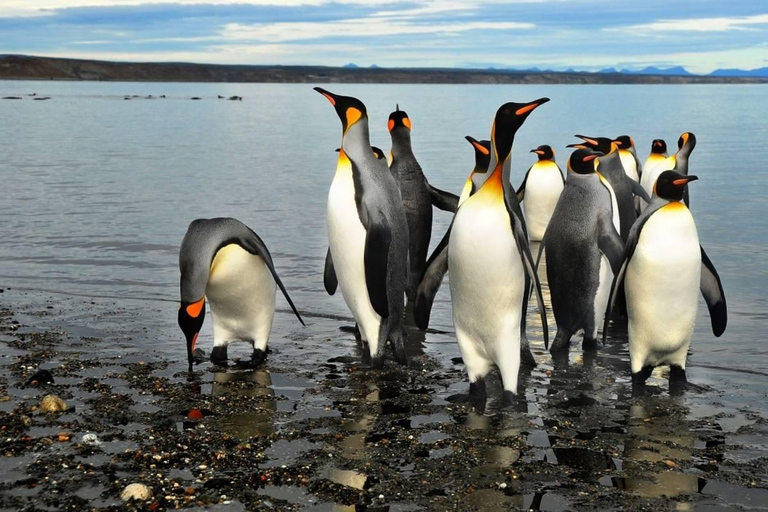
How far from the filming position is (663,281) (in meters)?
5.46

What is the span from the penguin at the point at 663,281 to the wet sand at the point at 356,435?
0.65ft

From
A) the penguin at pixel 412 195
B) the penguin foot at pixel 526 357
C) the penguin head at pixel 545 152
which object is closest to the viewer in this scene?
the penguin foot at pixel 526 357

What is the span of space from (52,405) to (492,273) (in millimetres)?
2273

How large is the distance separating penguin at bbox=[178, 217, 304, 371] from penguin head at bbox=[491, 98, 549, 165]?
60.5 inches

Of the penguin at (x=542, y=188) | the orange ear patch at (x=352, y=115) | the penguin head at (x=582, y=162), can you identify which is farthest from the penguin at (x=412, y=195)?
the penguin at (x=542, y=188)

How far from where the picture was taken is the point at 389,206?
5.93 meters

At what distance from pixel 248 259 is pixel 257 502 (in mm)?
2364

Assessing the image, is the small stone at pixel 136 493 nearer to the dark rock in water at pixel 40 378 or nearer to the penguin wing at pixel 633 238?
the dark rock in water at pixel 40 378

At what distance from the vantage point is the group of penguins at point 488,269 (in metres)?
5.07

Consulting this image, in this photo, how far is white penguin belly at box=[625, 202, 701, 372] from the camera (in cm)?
543

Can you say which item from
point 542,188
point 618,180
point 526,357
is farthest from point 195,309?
point 542,188

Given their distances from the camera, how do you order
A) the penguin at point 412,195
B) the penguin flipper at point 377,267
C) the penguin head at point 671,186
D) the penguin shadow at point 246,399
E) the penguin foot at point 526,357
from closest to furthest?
the penguin shadow at point 246,399 < the penguin head at point 671,186 < the penguin flipper at point 377,267 < the penguin foot at point 526,357 < the penguin at point 412,195

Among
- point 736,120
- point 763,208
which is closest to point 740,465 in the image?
point 763,208

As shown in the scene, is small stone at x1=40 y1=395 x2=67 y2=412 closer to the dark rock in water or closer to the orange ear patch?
the dark rock in water
